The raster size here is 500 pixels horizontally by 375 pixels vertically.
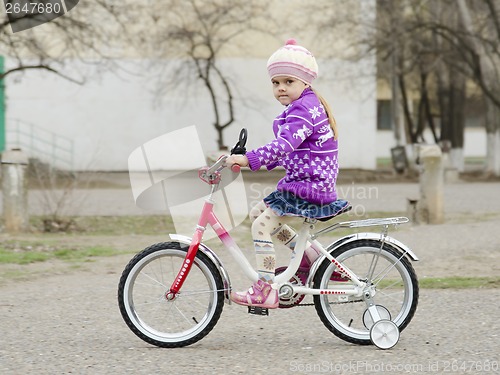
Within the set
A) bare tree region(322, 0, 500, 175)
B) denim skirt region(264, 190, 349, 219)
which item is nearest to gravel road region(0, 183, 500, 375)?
denim skirt region(264, 190, 349, 219)

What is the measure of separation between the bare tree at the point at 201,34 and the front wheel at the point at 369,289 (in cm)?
1993

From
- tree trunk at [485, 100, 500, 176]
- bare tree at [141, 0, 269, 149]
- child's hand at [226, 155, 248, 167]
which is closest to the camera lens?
child's hand at [226, 155, 248, 167]

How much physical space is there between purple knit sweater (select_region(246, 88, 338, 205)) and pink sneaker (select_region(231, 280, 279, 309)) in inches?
22.0

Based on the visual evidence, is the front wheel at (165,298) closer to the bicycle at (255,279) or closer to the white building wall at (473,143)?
the bicycle at (255,279)

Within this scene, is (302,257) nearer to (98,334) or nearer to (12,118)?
(98,334)

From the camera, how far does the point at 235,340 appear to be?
219 inches

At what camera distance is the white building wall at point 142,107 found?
28547 mm

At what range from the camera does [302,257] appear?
5406 millimetres

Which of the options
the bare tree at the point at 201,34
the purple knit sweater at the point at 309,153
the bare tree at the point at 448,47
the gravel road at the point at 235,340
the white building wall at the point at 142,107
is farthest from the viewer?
the white building wall at the point at 142,107

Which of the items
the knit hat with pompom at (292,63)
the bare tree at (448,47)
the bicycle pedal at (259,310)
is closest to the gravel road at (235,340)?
the bicycle pedal at (259,310)

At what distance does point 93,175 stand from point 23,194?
196 centimetres

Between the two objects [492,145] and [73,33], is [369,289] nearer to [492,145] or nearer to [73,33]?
[73,33]

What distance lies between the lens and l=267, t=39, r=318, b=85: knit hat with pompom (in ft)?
17.0

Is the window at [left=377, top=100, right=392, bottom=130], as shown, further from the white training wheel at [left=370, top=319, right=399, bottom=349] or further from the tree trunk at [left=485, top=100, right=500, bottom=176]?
the white training wheel at [left=370, top=319, right=399, bottom=349]
